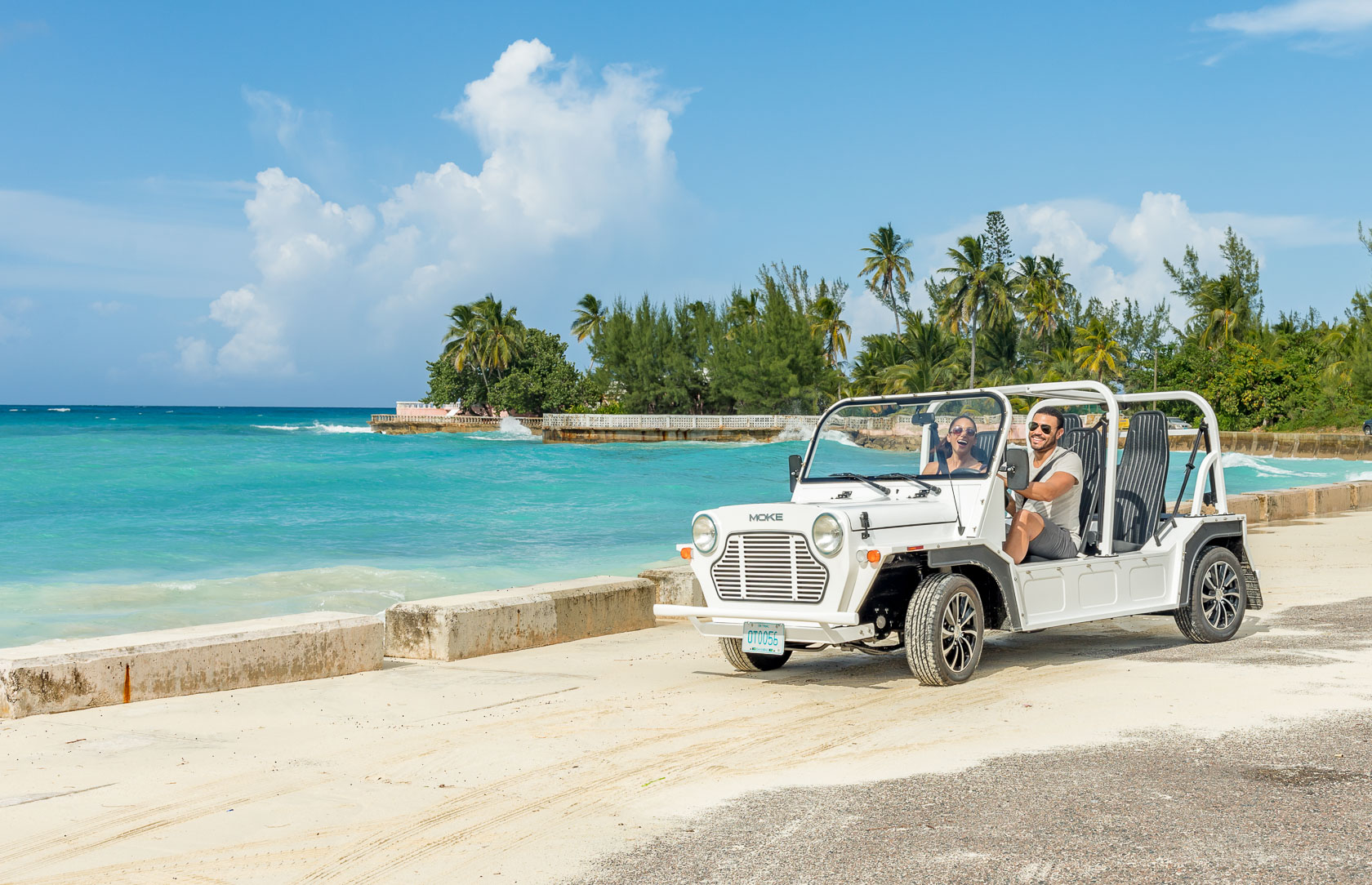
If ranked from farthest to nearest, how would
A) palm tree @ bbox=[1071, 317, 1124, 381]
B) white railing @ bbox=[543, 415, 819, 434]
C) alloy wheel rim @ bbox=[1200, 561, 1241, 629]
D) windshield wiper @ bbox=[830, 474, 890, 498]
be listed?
1. white railing @ bbox=[543, 415, 819, 434]
2. palm tree @ bbox=[1071, 317, 1124, 381]
3. alloy wheel rim @ bbox=[1200, 561, 1241, 629]
4. windshield wiper @ bbox=[830, 474, 890, 498]

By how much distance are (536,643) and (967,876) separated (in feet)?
20.3

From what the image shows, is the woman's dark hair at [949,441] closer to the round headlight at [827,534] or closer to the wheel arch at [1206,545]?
the round headlight at [827,534]

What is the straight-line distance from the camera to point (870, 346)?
3081 inches

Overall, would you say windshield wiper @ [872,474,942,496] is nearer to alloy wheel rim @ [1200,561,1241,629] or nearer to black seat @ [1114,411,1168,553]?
black seat @ [1114,411,1168,553]

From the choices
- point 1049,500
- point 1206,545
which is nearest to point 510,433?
point 1206,545

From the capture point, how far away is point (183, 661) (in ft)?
25.0

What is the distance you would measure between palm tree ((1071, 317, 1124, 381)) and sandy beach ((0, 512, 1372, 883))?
64.9 metres

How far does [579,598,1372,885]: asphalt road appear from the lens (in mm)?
4020

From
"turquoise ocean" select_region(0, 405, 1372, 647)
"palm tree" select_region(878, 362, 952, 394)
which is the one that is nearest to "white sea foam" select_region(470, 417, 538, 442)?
"turquoise ocean" select_region(0, 405, 1372, 647)

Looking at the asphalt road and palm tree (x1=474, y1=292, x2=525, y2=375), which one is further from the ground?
palm tree (x1=474, y1=292, x2=525, y2=375)

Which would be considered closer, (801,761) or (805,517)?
(801,761)

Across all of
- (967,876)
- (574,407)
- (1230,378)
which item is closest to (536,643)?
(967,876)

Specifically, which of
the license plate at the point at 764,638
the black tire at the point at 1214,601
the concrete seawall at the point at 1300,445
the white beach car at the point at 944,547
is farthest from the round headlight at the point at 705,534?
the concrete seawall at the point at 1300,445

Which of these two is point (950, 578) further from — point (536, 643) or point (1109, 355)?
point (1109, 355)
